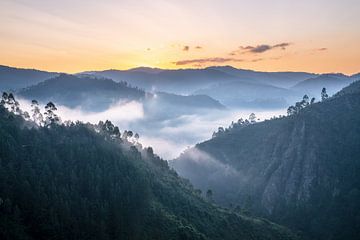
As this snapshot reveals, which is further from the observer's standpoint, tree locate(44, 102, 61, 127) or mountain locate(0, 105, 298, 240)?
tree locate(44, 102, 61, 127)

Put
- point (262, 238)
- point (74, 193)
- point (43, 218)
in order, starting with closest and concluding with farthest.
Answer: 1. point (43, 218)
2. point (74, 193)
3. point (262, 238)

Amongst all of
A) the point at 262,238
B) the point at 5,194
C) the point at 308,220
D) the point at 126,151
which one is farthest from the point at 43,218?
the point at 308,220

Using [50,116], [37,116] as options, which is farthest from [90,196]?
[37,116]

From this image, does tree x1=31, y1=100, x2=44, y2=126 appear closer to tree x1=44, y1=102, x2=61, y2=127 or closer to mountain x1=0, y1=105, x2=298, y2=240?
tree x1=44, y1=102, x2=61, y2=127

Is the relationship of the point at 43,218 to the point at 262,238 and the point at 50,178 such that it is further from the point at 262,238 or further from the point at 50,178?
the point at 262,238

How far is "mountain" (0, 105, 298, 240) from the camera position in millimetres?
104375

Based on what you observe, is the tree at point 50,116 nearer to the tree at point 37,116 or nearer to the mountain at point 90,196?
the tree at point 37,116

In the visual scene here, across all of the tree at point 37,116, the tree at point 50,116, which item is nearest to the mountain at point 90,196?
the tree at point 37,116

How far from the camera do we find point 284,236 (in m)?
157

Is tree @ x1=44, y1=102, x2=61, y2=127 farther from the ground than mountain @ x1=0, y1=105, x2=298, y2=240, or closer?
farther from the ground

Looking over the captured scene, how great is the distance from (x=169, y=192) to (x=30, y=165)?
5291 centimetres

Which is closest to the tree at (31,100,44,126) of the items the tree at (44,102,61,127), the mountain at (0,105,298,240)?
the tree at (44,102,61,127)

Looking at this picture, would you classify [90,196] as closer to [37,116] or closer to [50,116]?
[50,116]

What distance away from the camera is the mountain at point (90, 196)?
104 m
